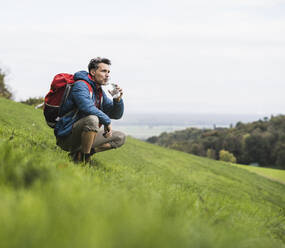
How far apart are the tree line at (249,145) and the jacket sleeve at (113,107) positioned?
8113 centimetres

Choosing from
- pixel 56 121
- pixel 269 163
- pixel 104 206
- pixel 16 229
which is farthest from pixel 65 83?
pixel 269 163

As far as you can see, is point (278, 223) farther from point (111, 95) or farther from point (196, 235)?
point (111, 95)

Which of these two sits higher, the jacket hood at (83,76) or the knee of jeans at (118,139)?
the jacket hood at (83,76)

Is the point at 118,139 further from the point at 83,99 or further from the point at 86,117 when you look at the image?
the point at 83,99

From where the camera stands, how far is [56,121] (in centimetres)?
507

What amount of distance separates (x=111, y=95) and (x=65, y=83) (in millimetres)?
1096

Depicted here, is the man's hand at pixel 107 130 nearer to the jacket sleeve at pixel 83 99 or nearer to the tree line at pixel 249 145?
the jacket sleeve at pixel 83 99

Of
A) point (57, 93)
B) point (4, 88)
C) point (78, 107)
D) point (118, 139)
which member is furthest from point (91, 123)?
point (4, 88)

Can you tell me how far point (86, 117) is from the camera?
188 inches

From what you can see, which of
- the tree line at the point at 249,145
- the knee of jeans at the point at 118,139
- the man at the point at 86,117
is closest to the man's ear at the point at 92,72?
the man at the point at 86,117

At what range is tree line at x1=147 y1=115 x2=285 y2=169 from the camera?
84062mm

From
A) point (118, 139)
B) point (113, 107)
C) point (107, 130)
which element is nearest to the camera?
point (107, 130)

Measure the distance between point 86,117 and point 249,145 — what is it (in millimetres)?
91181

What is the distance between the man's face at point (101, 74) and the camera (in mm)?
5238
